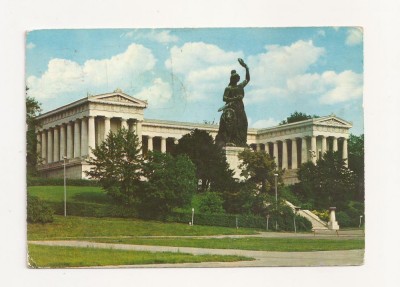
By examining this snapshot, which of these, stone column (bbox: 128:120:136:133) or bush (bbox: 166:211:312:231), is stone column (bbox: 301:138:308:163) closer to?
bush (bbox: 166:211:312:231)

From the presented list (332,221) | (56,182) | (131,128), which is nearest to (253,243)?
(332,221)

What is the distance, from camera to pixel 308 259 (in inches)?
495

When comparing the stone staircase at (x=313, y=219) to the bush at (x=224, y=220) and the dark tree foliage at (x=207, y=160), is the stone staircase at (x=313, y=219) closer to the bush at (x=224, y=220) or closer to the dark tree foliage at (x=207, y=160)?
the bush at (x=224, y=220)

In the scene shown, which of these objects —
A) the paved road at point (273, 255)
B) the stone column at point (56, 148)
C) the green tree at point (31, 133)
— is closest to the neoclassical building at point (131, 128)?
the stone column at point (56, 148)

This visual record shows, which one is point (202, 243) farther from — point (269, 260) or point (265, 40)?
point (265, 40)

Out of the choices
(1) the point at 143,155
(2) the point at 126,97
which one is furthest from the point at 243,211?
(2) the point at 126,97

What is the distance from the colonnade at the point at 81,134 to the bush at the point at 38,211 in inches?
30.6

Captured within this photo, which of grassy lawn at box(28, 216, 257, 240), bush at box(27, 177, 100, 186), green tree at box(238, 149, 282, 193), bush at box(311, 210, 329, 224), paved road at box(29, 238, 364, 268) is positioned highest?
green tree at box(238, 149, 282, 193)

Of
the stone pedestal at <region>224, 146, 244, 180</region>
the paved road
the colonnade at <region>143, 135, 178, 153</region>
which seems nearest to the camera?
the paved road

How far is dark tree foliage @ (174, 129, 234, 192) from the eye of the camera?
513 inches

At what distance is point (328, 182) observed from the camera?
13375 mm

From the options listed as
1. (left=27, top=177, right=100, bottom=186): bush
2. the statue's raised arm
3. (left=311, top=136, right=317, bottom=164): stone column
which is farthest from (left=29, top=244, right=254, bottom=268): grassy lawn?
the statue's raised arm

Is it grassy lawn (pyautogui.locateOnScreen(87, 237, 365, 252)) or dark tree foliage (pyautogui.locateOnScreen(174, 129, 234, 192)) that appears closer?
grassy lawn (pyautogui.locateOnScreen(87, 237, 365, 252))

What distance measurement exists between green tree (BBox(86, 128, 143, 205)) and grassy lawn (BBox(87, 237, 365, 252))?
772mm
